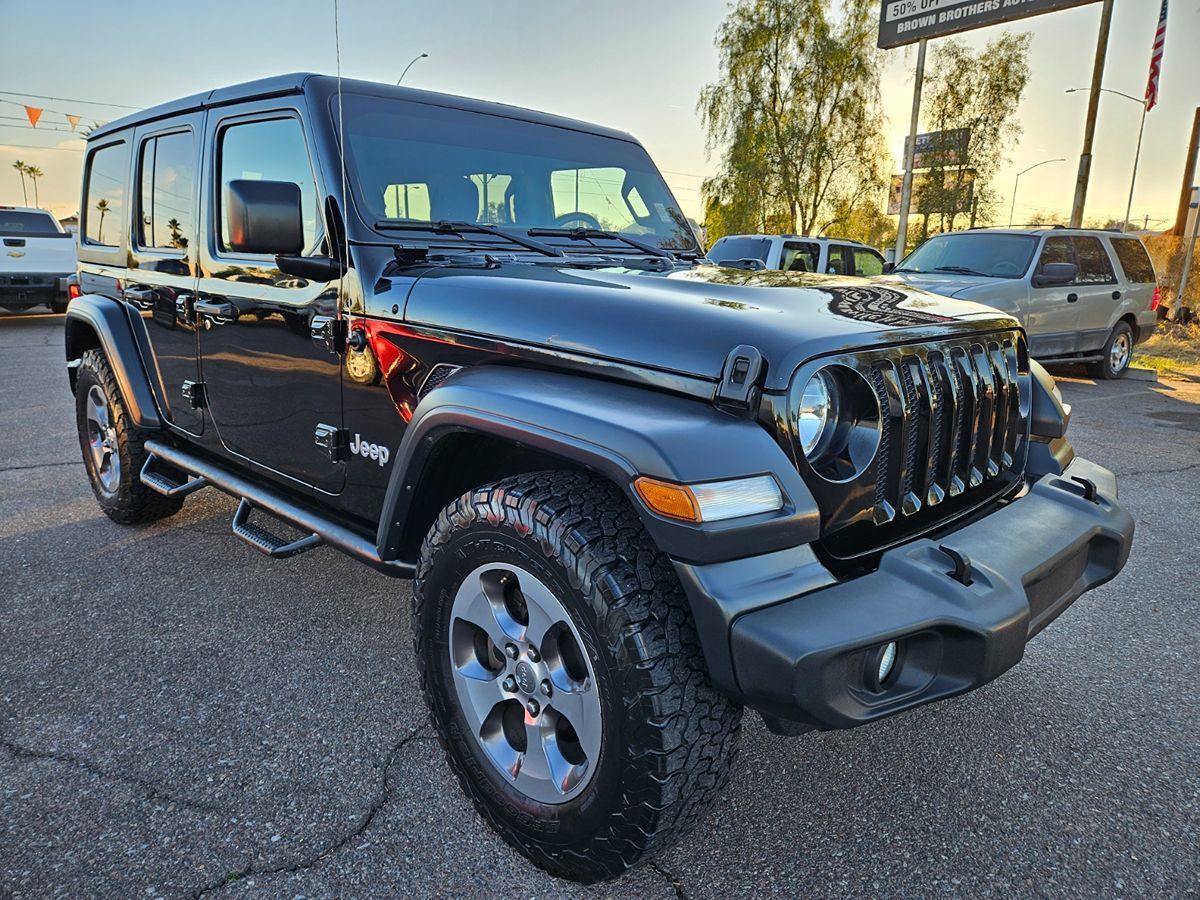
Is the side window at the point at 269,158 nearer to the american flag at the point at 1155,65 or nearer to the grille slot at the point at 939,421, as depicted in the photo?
the grille slot at the point at 939,421

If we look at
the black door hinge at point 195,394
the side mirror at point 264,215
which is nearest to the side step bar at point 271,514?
the black door hinge at point 195,394

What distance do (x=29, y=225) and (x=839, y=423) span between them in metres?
17.1

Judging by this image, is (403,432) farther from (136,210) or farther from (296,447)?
(136,210)

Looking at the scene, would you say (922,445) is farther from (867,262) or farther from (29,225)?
(29,225)

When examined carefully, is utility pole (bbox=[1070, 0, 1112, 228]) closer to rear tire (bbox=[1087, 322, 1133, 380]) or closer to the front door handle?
rear tire (bbox=[1087, 322, 1133, 380])

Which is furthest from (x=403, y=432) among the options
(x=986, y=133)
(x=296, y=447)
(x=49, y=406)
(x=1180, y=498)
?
(x=986, y=133)

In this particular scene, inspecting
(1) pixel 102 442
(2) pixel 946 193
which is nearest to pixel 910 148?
(2) pixel 946 193

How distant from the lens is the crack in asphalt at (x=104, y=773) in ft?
7.09

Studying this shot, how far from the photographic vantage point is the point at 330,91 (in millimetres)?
2643

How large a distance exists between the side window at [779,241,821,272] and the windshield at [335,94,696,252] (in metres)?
7.44

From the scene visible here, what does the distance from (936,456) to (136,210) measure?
12.0 ft

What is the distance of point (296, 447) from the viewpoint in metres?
2.87

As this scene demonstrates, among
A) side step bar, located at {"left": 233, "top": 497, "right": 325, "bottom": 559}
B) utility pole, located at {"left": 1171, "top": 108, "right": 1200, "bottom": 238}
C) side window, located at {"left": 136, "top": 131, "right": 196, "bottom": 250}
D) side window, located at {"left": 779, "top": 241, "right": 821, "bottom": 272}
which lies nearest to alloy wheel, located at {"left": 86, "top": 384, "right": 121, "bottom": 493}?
side window, located at {"left": 136, "top": 131, "right": 196, "bottom": 250}

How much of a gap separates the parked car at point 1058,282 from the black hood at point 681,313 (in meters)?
6.63
